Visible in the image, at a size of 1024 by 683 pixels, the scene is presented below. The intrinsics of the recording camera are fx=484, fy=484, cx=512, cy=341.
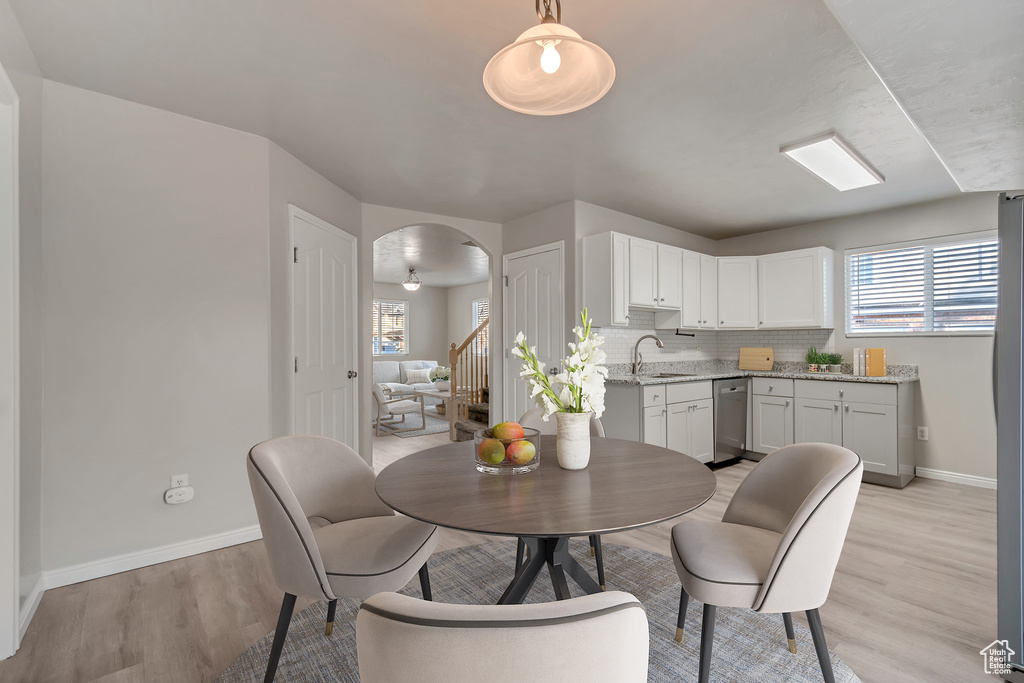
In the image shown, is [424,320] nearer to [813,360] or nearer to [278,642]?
[813,360]

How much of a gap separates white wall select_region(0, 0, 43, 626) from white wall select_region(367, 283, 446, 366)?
7701mm

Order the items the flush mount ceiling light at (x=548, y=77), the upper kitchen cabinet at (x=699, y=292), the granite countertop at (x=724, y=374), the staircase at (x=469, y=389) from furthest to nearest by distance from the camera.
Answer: the staircase at (x=469, y=389) → the upper kitchen cabinet at (x=699, y=292) → the granite countertop at (x=724, y=374) → the flush mount ceiling light at (x=548, y=77)

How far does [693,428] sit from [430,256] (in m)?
4.58

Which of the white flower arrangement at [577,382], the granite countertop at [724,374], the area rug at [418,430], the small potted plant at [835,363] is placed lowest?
the area rug at [418,430]

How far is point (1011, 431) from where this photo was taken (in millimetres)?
1663

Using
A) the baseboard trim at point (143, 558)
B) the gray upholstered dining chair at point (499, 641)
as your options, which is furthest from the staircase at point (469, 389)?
the gray upholstered dining chair at point (499, 641)

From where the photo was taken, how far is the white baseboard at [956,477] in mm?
3893

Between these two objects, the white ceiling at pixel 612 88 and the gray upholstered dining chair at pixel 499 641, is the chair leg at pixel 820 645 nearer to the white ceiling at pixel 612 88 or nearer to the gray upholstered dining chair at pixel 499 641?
the gray upholstered dining chair at pixel 499 641

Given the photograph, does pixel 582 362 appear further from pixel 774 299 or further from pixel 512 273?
pixel 774 299

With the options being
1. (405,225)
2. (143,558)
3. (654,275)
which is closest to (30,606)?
(143,558)

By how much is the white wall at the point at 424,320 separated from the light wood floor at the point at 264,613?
768cm

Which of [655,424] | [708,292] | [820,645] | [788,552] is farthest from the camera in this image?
[708,292]

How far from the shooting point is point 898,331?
14.2 feet

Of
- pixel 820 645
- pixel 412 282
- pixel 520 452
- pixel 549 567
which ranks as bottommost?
pixel 820 645
